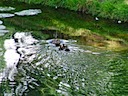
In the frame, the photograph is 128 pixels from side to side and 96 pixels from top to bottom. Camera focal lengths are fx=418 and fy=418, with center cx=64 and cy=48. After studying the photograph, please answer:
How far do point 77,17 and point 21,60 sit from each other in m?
6.27

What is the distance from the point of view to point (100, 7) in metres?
19.2

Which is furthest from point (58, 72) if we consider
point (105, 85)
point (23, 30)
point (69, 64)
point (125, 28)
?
point (125, 28)

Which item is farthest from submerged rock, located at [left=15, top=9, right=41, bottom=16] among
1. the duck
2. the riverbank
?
the duck

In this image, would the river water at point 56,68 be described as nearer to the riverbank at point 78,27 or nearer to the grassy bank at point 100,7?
the riverbank at point 78,27

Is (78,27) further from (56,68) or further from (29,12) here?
(56,68)

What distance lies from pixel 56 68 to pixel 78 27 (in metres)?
5.15

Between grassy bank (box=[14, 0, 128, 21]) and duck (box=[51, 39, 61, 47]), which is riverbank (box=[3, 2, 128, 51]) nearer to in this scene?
grassy bank (box=[14, 0, 128, 21])

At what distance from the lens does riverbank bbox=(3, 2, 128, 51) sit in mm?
16172

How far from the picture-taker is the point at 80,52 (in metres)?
14.5

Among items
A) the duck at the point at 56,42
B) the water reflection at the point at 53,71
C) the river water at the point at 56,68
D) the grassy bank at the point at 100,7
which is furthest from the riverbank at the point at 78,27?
the water reflection at the point at 53,71

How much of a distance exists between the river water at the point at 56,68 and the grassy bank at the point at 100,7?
3129mm

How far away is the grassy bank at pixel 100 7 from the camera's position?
18.6 meters

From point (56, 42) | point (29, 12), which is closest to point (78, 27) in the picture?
point (56, 42)

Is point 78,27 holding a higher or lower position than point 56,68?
higher
